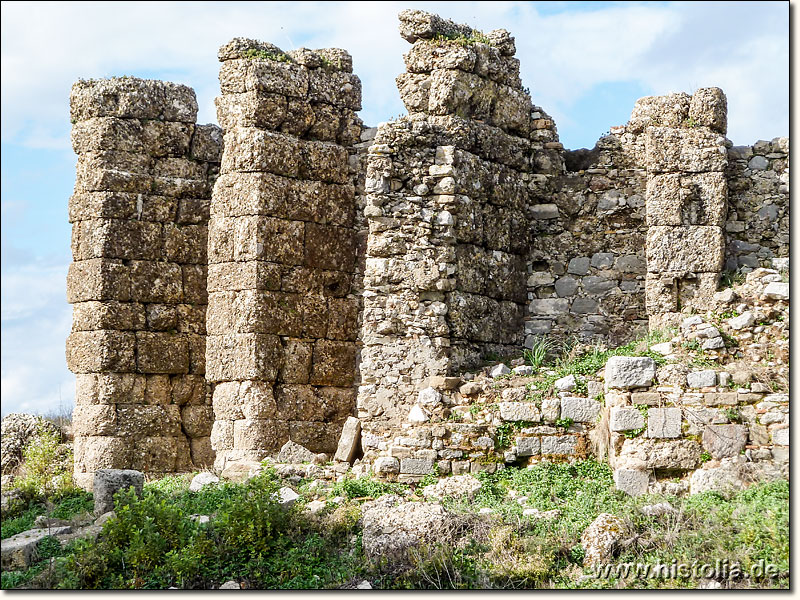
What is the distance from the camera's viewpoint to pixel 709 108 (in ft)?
56.0

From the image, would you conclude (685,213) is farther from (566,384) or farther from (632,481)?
(632,481)

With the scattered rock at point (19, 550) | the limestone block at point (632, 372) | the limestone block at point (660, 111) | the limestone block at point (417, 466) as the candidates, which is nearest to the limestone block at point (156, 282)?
the scattered rock at point (19, 550)

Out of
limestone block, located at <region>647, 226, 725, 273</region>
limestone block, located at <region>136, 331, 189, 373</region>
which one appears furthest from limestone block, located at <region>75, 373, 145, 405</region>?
limestone block, located at <region>647, 226, 725, 273</region>

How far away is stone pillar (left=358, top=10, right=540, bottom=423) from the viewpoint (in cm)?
1594

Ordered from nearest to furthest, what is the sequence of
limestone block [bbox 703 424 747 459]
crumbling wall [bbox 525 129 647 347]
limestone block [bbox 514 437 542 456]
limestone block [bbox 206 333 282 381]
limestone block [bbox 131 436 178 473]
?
limestone block [bbox 703 424 747 459] < limestone block [bbox 514 437 542 456] < crumbling wall [bbox 525 129 647 347] < limestone block [bbox 206 333 282 381] < limestone block [bbox 131 436 178 473]

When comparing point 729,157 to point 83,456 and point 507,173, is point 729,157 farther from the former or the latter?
point 83,456

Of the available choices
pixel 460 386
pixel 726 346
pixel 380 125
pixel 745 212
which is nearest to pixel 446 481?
pixel 460 386

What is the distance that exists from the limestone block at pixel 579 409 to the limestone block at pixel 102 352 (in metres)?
7.17

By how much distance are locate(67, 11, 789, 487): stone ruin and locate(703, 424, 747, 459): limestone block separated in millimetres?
3005

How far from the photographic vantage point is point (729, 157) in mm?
17328

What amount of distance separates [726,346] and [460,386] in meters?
3.09

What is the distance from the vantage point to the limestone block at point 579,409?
15.0 m

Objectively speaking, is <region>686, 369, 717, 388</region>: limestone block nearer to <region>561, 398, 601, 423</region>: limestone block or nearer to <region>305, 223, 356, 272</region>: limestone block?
<region>561, 398, 601, 423</region>: limestone block

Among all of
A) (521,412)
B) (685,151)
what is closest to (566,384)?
(521,412)
